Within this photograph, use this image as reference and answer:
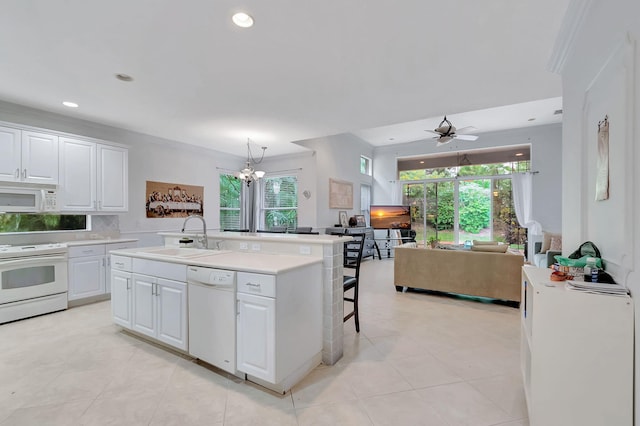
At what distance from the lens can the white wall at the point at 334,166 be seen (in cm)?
659

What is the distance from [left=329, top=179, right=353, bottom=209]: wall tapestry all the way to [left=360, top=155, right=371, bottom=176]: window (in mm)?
1200

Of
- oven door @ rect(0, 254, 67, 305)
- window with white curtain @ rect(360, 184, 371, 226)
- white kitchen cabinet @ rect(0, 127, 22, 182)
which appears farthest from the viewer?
window with white curtain @ rect(360, 184, 371, 226)

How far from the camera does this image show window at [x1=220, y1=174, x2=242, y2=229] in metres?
6.65

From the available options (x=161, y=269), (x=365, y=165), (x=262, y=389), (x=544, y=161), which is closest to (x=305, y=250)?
(x=262, y=389)

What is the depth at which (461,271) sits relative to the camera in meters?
4.15

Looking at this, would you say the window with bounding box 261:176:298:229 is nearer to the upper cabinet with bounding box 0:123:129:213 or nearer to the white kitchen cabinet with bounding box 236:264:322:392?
the upper cabinet with bounding box 0:123:129:213

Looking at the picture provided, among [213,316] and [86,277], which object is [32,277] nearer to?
[86,277]

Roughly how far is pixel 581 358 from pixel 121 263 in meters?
3.63

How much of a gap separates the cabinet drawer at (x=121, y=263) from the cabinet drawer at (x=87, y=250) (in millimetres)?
1405

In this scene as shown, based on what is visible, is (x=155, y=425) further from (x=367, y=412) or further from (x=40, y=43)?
(x=40, y=43)

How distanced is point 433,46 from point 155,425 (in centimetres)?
336

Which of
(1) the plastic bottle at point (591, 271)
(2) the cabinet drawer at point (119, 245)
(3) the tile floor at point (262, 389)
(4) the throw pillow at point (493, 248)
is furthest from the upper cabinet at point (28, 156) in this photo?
(4) the throw pillow at point (493, 248)

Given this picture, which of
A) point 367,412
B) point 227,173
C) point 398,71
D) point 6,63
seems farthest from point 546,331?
point 227,173

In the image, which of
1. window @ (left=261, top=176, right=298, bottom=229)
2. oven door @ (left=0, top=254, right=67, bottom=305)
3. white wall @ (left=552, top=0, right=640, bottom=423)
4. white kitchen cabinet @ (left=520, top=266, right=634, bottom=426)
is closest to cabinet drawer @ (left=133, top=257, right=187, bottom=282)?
oven door @ (left=0, top=254, right=67, bottom=305)
